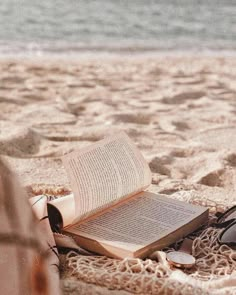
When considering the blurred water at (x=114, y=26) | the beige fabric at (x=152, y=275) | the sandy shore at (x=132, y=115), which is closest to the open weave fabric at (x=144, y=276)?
the beige fabric at (x=152, y=275)

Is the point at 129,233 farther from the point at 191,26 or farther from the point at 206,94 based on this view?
the point at 191,26

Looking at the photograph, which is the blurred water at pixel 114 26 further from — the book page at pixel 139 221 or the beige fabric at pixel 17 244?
the beige fabric at pixel 17 244

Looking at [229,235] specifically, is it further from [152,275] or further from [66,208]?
[66,208]

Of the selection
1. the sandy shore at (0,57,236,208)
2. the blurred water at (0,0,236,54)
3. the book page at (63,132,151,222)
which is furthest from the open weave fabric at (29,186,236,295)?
the blurred water at (0,0,236,54)

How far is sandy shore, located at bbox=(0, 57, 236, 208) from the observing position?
2.32 m

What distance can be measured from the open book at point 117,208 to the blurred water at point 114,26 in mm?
3617

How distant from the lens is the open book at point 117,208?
145 cm

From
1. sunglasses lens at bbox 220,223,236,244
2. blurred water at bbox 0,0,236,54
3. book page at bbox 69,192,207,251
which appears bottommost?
blurred water at bbox 0,0,236,54

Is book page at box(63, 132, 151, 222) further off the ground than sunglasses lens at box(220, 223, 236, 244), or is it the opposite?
book page at box(63, 132, 151, 222)

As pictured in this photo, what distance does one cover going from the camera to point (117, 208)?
1.58 metres

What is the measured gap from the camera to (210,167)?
235 cm

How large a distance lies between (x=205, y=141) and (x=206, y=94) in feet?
3.03

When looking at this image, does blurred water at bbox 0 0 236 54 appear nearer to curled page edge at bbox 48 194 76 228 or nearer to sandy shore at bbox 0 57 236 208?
sandy shore at bbox 0 57 236 208

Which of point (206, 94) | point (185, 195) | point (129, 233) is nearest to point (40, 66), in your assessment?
point (206, 94)
